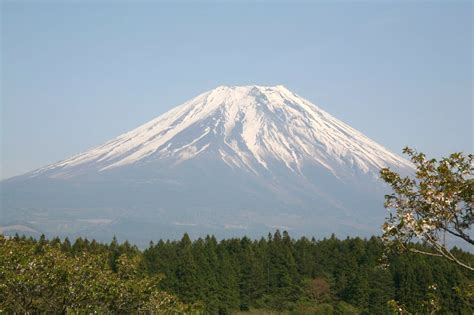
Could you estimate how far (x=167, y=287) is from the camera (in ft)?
212

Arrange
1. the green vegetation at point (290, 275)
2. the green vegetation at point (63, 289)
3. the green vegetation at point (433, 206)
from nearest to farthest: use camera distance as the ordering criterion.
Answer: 1. the green vegetation at point (433, 206)
2. the green vegetation at point (63, 289)
3. the green vegetation at point (290, 275)

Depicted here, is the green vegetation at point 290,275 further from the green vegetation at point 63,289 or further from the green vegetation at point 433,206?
the green vegetation at point 433,206

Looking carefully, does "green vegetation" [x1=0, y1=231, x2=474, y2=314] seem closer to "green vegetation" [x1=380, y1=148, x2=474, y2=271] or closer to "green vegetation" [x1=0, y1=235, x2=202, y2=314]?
"green vegetation" [x1=0, y1=235, x2=202, y2=314]

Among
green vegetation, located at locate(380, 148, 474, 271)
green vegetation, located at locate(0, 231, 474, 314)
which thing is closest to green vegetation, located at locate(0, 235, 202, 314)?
green vegetation, located at locate(380, 148, 474, 271)

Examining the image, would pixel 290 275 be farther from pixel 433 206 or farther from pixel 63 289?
pixel 433 206

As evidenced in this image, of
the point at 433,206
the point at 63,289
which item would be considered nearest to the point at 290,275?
the point at 63,289

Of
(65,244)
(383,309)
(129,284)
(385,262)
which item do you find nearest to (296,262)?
(383,309)

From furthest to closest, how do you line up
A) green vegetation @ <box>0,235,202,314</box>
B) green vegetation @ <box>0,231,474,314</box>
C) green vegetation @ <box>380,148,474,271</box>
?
1. green vegetation @ <box>0,231,474,314</box>
2. green vegetation @ <box>0,235,202,314</box>
3. green vegetation @ <box>380,148,474,271</box>

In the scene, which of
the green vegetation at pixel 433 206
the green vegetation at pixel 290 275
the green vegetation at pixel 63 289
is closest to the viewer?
the green vegetation at pixel 433 206

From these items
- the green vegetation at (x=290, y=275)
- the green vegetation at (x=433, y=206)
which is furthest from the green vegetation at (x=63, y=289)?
the green vegetation at (x=290, y=275)

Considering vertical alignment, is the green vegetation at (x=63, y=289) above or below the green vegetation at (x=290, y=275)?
below

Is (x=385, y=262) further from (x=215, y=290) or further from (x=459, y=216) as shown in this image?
(x=215, y=290)

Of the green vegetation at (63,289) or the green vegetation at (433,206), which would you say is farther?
the green vegetation at (63,289)

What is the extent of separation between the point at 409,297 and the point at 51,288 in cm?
4706
